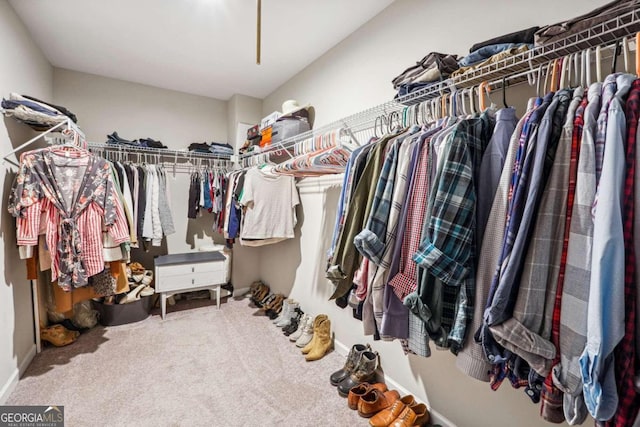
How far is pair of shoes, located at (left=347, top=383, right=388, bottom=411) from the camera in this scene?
1.67 m

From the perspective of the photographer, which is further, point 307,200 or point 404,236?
point 307,200

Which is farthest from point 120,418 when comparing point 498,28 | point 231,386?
point 498,28

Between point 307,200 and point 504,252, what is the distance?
2073 mm

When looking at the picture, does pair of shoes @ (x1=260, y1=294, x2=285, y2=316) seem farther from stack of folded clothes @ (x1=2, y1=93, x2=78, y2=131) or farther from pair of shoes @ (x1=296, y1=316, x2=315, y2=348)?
stack of folded clothes @ (x1=2, y1=93, x2=78, y2=131)

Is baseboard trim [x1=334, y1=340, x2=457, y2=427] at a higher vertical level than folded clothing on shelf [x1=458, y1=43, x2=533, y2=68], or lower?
lower

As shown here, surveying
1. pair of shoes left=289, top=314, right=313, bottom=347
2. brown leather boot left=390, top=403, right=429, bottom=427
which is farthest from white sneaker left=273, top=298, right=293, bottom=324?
brown leather boot left=390, top=403, right=429, bottom=427

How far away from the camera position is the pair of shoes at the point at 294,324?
2.55m

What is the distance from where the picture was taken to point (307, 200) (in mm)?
2707

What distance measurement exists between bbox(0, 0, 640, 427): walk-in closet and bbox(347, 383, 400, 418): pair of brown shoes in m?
0.02

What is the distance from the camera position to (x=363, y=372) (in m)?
1.85

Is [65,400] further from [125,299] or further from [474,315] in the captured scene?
[474,315]

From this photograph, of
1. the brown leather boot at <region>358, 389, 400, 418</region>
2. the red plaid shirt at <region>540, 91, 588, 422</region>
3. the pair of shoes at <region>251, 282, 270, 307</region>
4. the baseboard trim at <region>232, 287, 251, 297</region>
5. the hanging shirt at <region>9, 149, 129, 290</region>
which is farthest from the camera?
the baseboard trim at <region>232, 287, 251, 297</region>

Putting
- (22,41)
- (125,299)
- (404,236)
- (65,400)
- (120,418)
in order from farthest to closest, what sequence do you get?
(125,299) → (22,41) → (65,400) → (120,418) → (404,236)

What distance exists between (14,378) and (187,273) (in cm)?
132
